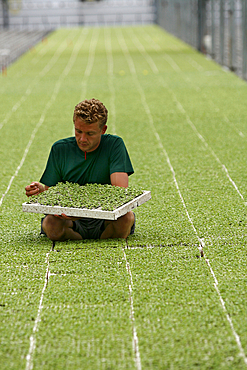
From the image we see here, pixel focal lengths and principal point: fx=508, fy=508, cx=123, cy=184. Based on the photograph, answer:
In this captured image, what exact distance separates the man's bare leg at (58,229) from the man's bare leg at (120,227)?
20 cm

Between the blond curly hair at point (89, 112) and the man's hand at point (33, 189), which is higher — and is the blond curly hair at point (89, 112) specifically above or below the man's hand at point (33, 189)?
above

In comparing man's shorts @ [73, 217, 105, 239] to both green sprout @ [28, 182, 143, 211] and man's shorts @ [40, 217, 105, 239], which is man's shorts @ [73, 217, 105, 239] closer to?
man's shorts @ [40, 217, 105, 239]

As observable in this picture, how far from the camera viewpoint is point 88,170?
11.2 feet

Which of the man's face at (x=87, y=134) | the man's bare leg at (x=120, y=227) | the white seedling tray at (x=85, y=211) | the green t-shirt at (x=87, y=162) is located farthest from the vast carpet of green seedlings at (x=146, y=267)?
the man's face at (x=87, y=134)

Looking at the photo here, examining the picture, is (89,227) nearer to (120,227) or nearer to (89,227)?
(89,227)

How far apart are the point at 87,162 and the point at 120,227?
0.49 metres

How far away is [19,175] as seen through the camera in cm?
528

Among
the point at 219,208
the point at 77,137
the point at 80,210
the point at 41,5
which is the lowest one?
the point at 219,208

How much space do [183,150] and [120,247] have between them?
304 cm

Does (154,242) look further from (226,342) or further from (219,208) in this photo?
(226,342)

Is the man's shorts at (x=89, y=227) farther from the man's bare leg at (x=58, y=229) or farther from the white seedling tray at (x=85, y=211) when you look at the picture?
the white seedling tray at (x=85, y=211)

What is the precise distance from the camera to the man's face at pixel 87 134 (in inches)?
126

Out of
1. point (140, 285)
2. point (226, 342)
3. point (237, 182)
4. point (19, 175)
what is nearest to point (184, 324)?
point (226, 342)

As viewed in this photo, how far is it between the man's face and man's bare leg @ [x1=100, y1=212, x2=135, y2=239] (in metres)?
0.51
